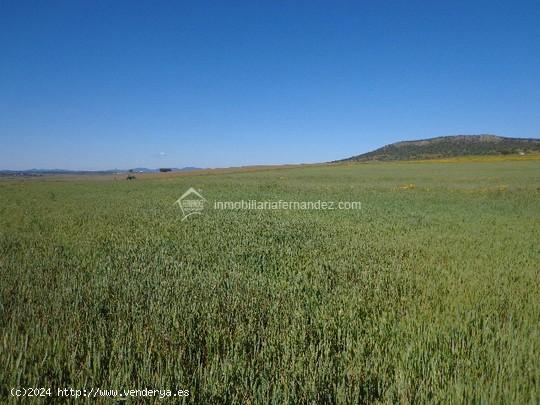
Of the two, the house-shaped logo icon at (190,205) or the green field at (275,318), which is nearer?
the green field at (275,318)

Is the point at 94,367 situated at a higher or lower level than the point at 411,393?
higher

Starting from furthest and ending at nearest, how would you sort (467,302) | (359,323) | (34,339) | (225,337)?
(467,302)
(359,323)
(225,337)
(34,339)

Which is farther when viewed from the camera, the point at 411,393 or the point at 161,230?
the point at 161,230

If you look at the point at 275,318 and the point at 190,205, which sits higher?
the point at 190,205

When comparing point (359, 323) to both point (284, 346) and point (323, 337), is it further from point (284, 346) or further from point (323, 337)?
point (284, 346)

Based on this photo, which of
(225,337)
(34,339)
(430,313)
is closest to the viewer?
(34,339)

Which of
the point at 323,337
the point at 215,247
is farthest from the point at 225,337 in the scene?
the point at 215,247

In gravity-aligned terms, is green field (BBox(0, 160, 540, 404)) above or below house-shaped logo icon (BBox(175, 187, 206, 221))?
below

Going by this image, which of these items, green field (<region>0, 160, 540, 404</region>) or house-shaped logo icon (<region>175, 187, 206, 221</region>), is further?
house-shaped logo icon (<region>175, 187, 206, 221</region>)

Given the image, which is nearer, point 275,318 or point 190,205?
point 275,318

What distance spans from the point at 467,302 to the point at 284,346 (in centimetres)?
321

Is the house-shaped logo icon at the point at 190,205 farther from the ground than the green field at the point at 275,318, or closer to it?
farther from the ground

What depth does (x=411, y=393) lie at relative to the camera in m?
2.70

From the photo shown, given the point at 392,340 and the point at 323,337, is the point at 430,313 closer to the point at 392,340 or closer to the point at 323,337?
the point at 392,340
